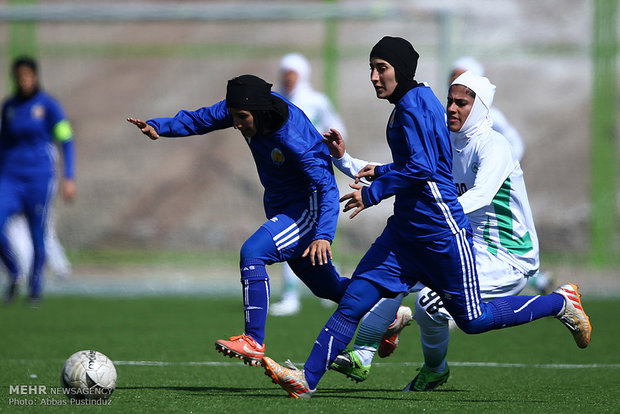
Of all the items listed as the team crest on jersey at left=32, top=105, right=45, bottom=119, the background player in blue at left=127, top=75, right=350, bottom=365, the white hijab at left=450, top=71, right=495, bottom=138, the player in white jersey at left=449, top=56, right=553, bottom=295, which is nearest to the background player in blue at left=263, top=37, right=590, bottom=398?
the background player in blue at left=127, top=75, right=350, bottom=365

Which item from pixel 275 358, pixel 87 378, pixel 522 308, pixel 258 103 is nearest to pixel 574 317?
pixel 522 308

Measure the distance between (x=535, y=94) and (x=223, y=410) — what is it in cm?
1496

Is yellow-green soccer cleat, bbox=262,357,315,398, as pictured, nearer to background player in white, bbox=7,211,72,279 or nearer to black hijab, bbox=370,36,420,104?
black hijab, bbox=370,36,420,104

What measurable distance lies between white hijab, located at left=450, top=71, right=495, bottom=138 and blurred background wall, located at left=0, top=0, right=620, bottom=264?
7.93 meters

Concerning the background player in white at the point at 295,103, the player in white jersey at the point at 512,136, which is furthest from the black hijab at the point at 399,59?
the background player in white at the point at 295,103

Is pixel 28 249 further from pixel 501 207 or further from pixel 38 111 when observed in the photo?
pixel 501 207

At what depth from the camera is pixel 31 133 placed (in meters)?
11.2

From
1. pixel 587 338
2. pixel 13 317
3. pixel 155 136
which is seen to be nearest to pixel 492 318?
pixel 587 338

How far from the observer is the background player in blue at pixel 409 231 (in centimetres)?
531

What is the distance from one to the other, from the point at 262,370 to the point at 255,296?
4.42ft

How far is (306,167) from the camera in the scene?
5922 mm

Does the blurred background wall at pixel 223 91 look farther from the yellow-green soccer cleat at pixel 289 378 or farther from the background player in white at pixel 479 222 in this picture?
the yellow-green soccer cleat at pixel 289 378

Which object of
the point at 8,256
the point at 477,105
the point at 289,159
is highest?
the point at 477,105

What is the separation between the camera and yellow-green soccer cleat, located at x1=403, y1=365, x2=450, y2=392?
604cm
